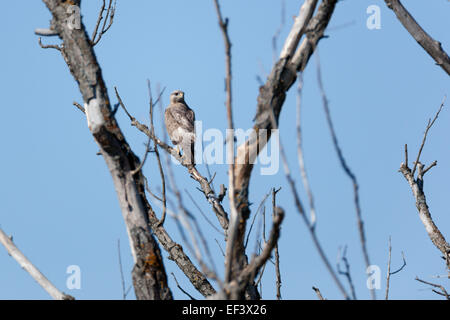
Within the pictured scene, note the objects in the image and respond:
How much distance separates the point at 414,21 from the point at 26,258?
334 cm

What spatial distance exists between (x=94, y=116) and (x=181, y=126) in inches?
263

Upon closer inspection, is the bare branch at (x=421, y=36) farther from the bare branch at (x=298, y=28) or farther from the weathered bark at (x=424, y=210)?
the weathered bark at (x=424, y=210)

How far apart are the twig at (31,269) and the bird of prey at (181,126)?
5.49 meters

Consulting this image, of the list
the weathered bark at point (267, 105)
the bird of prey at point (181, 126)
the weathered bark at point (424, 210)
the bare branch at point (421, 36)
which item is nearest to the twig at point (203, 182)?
the weathered bark at point (267, 105)

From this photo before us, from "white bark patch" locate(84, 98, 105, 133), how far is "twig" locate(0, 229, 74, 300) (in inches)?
31.4

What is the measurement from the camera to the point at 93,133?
10.0 feet

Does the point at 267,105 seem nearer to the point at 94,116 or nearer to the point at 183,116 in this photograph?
the point at 94,116

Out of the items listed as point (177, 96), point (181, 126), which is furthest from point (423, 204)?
point (177, 96)

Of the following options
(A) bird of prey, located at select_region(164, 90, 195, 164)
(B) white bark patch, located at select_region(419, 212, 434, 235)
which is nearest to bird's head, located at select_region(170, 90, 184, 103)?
(A) bird of prey, located at select_region(164, 90, 195, 164)

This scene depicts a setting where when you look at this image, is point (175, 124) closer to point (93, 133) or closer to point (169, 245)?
point (169, 245)

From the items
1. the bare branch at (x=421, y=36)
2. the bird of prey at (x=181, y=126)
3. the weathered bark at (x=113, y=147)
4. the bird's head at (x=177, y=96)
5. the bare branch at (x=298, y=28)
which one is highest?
the bird's head at (x=177, y=96)

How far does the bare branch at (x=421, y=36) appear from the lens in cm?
436
